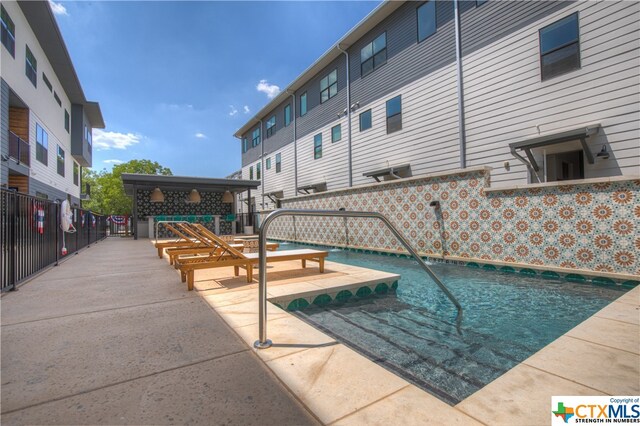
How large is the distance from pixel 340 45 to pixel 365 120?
158 inches

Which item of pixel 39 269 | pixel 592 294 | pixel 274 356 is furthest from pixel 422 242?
pixel 39 269

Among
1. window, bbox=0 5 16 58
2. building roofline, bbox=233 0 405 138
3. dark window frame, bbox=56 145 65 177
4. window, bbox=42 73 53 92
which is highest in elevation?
building roofline, bbox=233 0 405 138

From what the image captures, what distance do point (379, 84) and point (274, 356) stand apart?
41.9 ft

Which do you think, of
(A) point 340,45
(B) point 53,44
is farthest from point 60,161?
(A) point 340,45

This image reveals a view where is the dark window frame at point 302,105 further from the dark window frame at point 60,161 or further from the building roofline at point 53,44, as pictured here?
the dark window frame at point 60,161

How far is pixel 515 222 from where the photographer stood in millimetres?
5992

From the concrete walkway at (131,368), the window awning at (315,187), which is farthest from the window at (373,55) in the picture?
the concrete walkway at (131,368)

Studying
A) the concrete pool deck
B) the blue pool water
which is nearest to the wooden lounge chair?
the concrete pool deck

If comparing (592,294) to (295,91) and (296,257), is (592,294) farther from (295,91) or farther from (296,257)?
(295,91)

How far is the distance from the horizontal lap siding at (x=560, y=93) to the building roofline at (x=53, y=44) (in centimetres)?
1678

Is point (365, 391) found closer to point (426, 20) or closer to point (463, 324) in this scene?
point (463, 324)

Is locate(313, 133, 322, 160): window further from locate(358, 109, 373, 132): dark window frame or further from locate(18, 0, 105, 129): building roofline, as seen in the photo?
locate(18, 0, 105, 129): building roofline

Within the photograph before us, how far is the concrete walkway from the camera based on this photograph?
152 cm

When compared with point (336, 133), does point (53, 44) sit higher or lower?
higher
